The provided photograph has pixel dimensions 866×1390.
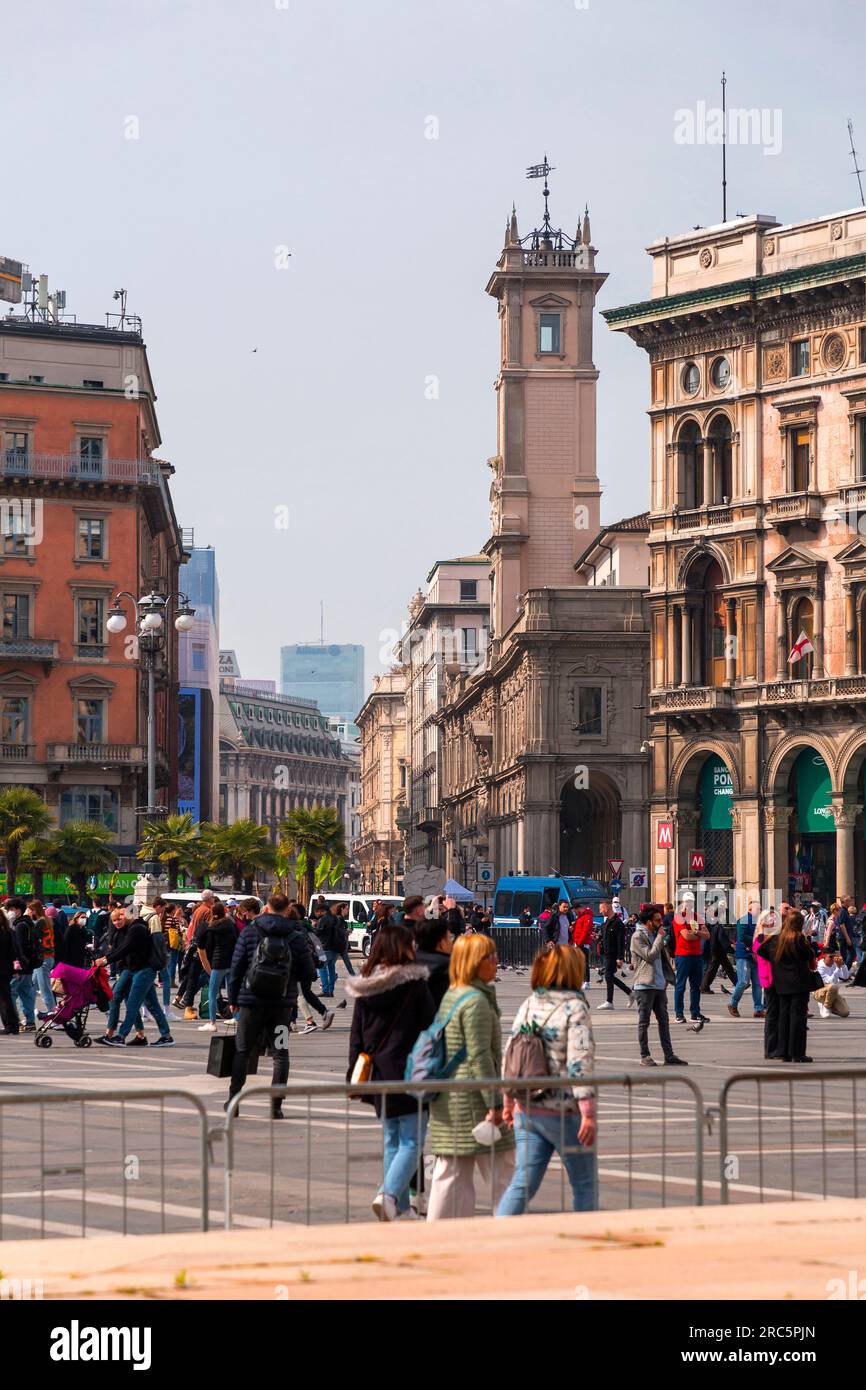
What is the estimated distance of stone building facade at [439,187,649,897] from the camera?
91625 millimetres

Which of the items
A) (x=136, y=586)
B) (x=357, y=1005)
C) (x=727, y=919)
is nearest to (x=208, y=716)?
(x=136, y=586)

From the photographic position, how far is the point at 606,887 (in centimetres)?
8931

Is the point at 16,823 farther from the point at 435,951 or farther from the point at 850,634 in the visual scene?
the point at 435,951

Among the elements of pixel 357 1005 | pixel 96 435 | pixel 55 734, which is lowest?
pixel 357 1005

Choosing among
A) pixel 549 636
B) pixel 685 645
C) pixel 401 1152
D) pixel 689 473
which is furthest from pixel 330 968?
pixel 549 636

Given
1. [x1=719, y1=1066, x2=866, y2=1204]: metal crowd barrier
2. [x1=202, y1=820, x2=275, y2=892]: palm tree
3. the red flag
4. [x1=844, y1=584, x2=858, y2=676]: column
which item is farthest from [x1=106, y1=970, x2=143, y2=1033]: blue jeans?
[x1=202, y1=820, x2=275, y2=892]: palm tree

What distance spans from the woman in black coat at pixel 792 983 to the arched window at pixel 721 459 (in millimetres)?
45034

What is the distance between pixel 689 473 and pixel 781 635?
6.45 m

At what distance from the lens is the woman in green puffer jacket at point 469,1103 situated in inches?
430

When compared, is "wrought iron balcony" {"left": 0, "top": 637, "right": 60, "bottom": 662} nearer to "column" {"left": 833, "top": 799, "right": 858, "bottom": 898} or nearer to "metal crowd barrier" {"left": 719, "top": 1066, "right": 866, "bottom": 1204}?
"column" {"left": 833, "top": 799, "right": 858, "bottom": 898}

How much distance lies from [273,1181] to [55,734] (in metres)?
73.7

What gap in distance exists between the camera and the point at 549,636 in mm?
91625

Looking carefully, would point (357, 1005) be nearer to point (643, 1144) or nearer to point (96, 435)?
point (643, 1144)
